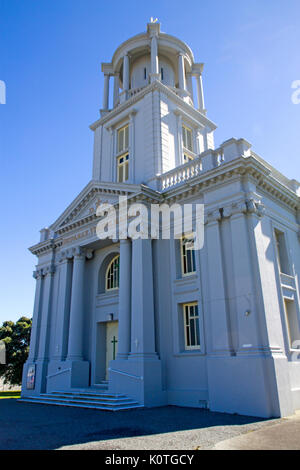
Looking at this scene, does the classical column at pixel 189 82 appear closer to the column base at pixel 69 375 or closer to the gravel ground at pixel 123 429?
the column base at pixel 69 375

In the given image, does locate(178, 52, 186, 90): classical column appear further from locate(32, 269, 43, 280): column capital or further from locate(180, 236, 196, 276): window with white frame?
Answer: locate(32, 269, 43, 280): column capital

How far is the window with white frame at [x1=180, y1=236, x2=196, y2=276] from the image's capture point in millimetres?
15703

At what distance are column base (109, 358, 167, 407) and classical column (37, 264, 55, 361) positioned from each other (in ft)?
25.0

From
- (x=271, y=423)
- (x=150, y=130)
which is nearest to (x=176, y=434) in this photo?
(x=271, y=423)

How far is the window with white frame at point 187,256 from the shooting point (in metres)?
15.7

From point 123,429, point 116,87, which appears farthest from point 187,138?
point 123,429

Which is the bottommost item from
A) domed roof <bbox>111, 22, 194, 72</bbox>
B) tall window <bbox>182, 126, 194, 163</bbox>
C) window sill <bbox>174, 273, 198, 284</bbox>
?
window sill <bbox>174, 273, 198, 284</bbox>

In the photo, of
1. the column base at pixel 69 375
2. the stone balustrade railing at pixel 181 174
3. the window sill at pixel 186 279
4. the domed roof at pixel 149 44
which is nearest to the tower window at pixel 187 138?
the stone balustrade railing at pixel 181 174

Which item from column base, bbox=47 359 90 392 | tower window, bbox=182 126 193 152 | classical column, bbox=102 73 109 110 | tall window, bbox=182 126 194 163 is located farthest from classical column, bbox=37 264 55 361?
classical column, bbox=102 73 109 110

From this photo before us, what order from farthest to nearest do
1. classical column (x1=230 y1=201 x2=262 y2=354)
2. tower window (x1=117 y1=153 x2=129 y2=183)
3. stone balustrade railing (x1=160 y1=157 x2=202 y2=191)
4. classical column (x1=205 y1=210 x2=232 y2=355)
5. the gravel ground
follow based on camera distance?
tower window (x1=117 y1=153 x2=129 y2=183) → stone balustrade railing (x1=160 y1=157 x2=202 y2=191) → classical column (x1=205 y1=210 x2=232 y2=355) → classical column (x1=230 y1=201 x2=262 y2=354) → the gravel ground

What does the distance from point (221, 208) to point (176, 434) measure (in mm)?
8344

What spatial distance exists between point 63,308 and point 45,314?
111 inches

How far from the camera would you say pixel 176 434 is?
8.07 metres

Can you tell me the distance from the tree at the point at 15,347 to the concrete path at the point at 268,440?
3008 cm
